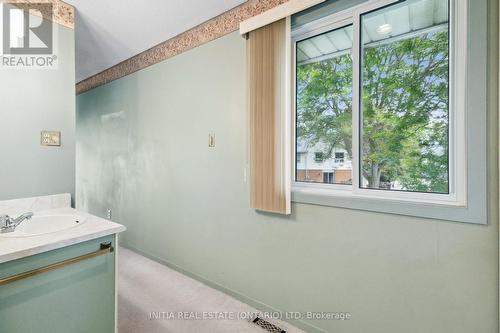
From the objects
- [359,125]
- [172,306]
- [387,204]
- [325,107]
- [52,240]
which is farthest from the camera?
[172,306]

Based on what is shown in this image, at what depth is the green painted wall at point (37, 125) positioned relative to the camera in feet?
5.54

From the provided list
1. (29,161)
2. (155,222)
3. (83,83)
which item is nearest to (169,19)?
(29,161)

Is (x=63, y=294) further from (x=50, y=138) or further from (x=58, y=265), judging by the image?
(x=50, y=138)

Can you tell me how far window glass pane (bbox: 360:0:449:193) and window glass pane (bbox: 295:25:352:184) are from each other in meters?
0.13

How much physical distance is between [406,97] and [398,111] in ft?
0.30

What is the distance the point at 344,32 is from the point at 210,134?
138 cm

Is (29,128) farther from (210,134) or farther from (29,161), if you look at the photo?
(210,134)

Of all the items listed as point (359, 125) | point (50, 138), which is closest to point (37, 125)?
point (50, 138)

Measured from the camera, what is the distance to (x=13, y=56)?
1.74 metres

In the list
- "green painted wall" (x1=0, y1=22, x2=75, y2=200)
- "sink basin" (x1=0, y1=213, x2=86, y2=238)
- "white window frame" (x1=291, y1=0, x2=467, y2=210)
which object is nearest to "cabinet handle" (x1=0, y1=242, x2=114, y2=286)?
"sink basin" (x1=0, y1=213, x2=86, y2=238)

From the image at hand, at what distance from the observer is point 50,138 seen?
187cm

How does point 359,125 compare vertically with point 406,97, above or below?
below

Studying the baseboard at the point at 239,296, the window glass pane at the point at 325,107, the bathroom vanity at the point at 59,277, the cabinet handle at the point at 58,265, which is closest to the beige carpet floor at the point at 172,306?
the baseboard at the point at 239,296

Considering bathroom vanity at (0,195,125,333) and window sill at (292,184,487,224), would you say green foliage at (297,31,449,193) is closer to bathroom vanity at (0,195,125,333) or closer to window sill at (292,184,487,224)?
window sill at (292,184,487,224)
